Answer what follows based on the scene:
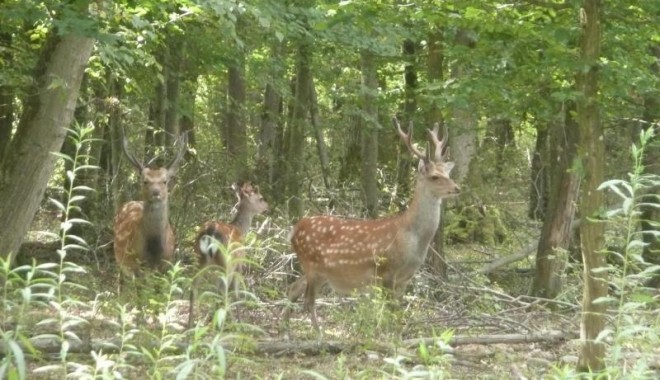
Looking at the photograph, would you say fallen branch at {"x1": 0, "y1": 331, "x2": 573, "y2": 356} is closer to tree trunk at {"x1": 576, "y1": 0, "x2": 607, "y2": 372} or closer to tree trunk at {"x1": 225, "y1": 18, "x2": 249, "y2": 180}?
tree trunk at {"x1": 576, "y1": 0, "x2": 607, "y2": 372}

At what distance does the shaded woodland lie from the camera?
5.93 meters

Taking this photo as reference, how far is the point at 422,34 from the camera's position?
1373 centimetres

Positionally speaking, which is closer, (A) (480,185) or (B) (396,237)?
(B) (396,237)

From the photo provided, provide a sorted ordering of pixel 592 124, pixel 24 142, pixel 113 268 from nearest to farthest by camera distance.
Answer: pixel 592 124 < pixel 24 142 < pixel 113 268

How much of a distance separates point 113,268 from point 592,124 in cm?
697

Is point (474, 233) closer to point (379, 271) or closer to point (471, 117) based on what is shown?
point (471, 117)

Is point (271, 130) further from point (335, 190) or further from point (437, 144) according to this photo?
point (437, 144)

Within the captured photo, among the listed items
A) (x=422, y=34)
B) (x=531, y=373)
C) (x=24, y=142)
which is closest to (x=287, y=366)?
(x=531, y=373)

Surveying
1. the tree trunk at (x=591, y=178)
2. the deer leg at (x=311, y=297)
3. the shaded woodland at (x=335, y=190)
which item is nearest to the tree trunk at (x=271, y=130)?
the shaded woodland at (x=335, y=190)

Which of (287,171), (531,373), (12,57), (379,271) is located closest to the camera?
(531,373)

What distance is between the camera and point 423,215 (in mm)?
10047

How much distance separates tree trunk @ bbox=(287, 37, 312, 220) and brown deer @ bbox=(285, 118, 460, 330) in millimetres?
4056

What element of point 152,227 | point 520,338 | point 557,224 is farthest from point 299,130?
point 520,338

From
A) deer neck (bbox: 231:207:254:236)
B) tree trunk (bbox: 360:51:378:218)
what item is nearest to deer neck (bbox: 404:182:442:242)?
deer neck (bbox: 231:207:254:236)
